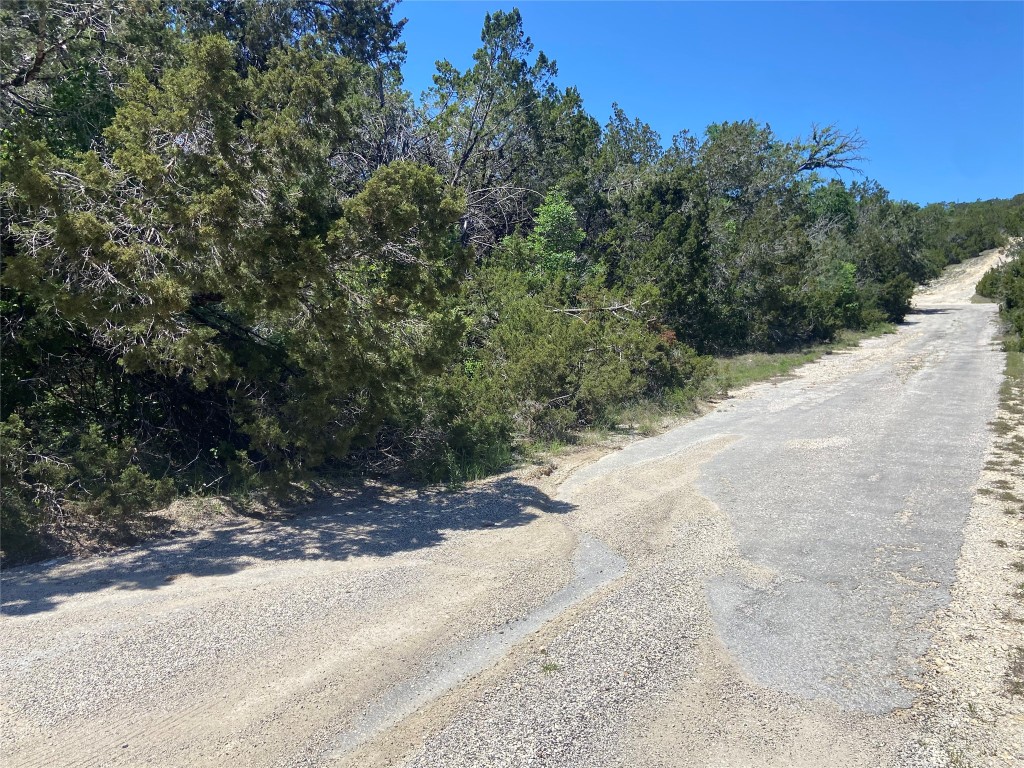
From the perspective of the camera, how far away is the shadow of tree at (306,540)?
635 cm

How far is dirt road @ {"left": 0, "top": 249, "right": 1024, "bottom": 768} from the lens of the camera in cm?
398

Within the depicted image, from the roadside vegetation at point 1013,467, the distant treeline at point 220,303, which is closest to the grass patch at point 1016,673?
the roadside vegetation at point 1013,467

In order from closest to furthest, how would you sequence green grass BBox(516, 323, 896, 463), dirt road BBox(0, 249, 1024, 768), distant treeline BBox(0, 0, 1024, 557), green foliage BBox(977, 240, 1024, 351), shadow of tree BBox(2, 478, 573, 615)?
dirt road BBox(0, 249, 1024, 768) → shadow of tree BBox(2, 478, 573, 615) → distant treeline BBox(0, 0, 1024, 557) → green grass BBox(516, 323, 896, 463) → green foliage BBox(977, 240, 1024, 351)

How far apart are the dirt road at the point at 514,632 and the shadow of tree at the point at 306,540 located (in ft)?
0.14

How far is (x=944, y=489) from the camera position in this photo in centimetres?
927

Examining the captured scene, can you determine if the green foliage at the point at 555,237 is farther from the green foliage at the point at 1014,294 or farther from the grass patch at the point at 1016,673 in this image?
the green foliage at the point at 1014,294

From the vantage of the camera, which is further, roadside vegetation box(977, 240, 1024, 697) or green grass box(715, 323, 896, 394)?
green grass box(715, 323, 896, 394)

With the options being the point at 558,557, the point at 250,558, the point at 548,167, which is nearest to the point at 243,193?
the point at 250,558

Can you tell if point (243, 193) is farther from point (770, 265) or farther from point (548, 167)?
point (770, 265)

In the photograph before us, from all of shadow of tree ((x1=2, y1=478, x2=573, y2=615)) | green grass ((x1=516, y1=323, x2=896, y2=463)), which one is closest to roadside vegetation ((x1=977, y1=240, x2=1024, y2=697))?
shadow of tree ((x1=2, y1=478, x2=573, y2=615))

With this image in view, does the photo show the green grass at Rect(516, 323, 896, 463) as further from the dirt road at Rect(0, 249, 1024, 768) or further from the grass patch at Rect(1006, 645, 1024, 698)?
the grass patch at Rect(1006, 645, 1024, 698)

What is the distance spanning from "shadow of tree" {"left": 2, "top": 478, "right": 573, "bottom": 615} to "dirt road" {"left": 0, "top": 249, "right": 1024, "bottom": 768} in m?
0.04

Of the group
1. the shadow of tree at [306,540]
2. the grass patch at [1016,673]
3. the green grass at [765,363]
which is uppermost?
the shadow of tree at [306,540]

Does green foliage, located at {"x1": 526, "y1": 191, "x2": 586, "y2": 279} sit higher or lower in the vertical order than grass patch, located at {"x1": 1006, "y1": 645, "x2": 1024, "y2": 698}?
higher
